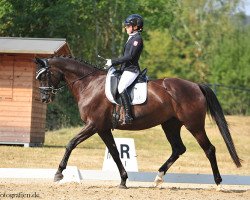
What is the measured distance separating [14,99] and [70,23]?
40.7ft

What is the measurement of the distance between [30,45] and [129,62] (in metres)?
9.40

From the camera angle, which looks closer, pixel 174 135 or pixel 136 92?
pixel 136 92

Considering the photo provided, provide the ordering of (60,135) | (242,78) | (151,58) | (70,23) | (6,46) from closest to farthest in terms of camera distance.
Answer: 1. (6,46)
2. (60,135)
3. (70,23)
4. (242,78)
5. (151,58)

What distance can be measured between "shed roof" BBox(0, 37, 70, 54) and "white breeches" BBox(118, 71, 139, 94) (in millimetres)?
8276

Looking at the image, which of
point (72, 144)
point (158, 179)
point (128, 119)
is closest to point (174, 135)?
point (158, 179)

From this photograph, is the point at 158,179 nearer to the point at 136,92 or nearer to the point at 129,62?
the point at 136,92

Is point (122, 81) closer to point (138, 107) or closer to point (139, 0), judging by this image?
point (138, 107)

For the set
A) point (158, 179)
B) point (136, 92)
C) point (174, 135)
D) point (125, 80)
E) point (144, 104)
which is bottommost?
point (158, 179)

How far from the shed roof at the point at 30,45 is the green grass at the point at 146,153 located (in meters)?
2.80

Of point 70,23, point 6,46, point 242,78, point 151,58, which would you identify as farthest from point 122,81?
point 151,58

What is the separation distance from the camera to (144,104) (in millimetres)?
11836

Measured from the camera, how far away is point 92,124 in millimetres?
11586

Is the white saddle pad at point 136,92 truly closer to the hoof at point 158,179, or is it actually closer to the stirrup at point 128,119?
the stirrup at point 128,119

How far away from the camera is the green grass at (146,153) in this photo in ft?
57.1
